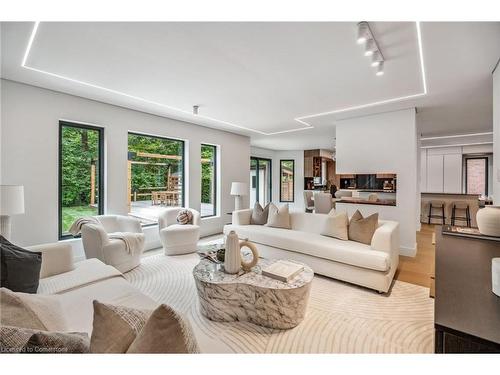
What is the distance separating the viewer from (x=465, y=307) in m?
0.90

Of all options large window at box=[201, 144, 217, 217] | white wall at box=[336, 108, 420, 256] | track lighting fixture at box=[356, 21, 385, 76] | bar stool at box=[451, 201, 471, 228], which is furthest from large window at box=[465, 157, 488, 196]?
large window at box=[201, 144, 217, 217]

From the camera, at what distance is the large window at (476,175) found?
8180 mm

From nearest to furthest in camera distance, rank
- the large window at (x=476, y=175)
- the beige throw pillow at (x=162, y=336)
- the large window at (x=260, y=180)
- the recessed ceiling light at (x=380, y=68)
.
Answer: the beige throw pillow at (x=162, y=336)
the recessed ceiling light at (x=380, y=68)
the large window at (x=476, y=175)
the large window at (x=260, y=180)

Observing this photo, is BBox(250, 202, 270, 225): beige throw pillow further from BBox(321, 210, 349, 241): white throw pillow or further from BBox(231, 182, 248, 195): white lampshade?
BBox(321, 210, 349, 241): white throw pillow

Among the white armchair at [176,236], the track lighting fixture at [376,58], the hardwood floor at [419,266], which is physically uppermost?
the track lighting fixture at [376,58]

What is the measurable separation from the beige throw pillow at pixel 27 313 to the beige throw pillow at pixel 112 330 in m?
0.44

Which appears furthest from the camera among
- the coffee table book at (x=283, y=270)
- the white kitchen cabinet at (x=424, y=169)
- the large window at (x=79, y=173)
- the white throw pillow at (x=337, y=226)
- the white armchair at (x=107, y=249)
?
the white kitchen cabinet at (x=424, y=169)

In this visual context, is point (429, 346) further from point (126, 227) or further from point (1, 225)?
point (1, 225)

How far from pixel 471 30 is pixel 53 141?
4944 millimetres

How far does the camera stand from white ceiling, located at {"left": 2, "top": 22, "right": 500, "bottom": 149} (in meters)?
2.01

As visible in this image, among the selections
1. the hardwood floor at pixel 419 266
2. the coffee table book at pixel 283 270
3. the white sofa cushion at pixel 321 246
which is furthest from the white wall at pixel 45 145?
the hardwood floor at pixel 419 266

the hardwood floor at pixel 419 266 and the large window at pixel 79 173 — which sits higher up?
the large window at pixel 79 173

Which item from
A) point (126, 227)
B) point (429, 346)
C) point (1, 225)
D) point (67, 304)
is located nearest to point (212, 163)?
point (126, 227)

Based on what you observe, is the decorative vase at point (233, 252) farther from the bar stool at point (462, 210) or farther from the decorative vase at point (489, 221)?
the bar stool at point (462, 210)
